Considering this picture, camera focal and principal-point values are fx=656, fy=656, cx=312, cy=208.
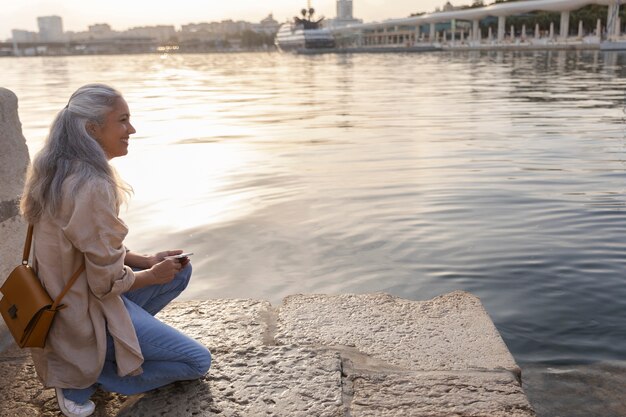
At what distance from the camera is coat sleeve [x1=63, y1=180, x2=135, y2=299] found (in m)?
2.24

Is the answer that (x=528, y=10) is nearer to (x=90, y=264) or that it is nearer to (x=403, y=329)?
(x=403, y=329)

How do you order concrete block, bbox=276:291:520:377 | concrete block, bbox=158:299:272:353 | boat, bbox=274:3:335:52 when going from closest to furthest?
concrete block, bbox=276:291:520:377 → concrete block, bbox=158:299:272:353 → boat, bbox=274:3:335:52

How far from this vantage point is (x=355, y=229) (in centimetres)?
616

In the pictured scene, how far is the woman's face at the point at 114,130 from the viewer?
240cm

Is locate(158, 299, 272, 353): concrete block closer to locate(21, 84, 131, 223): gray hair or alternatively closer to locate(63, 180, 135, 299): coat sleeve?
locate(63, 180, 135, 299): coat sleeve

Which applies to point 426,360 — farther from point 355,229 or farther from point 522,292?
point 355,229

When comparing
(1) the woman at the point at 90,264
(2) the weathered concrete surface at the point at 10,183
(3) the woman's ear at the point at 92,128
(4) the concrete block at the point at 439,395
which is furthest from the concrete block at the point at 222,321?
(3) the woman's ear at the point at 92,128

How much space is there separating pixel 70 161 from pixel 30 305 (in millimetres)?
545

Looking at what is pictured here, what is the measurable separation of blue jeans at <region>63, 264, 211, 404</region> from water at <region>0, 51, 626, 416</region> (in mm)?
1654

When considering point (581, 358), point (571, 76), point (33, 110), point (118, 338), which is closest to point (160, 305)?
point (118, 338)

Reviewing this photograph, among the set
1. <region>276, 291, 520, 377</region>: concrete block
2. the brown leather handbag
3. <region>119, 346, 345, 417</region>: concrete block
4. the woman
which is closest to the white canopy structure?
<region>276, 291, 520, 377</region>: concrete block

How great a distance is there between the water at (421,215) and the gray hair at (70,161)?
2.28 metres

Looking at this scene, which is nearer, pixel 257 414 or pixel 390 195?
pixel 257 414

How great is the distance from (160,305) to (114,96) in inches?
40.3
